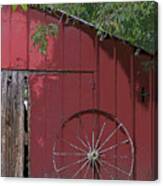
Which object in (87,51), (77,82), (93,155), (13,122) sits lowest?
(93,155)

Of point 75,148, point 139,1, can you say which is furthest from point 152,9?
point 75,148

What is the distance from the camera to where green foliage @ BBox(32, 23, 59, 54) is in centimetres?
274

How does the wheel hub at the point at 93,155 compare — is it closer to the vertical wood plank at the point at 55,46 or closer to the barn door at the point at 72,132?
the barn door at the point at 72,132

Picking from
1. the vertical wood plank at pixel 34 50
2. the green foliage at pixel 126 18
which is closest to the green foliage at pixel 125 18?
the green foliage at pixel 126 18

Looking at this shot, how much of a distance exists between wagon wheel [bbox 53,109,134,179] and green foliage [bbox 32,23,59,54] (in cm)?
27

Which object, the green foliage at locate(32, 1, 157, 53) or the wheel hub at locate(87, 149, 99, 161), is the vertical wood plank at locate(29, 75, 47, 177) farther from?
the green foliage at locate(32, 1, 157, 53)

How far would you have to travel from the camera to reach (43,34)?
9.00 feet

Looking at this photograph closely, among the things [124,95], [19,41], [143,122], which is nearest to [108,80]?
[124,95]

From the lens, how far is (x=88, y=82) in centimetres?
272

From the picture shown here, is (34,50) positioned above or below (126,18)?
below

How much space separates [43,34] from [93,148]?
1.41 ft

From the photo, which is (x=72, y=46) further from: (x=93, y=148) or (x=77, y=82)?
(x=93, y=148)

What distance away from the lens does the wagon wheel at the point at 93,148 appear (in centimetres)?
270

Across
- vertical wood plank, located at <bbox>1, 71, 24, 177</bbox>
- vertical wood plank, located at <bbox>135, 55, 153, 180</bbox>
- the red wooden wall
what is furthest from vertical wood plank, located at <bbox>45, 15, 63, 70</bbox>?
vertical wood plank, located at <bbox>135, 55, 153, 180</bbox>
